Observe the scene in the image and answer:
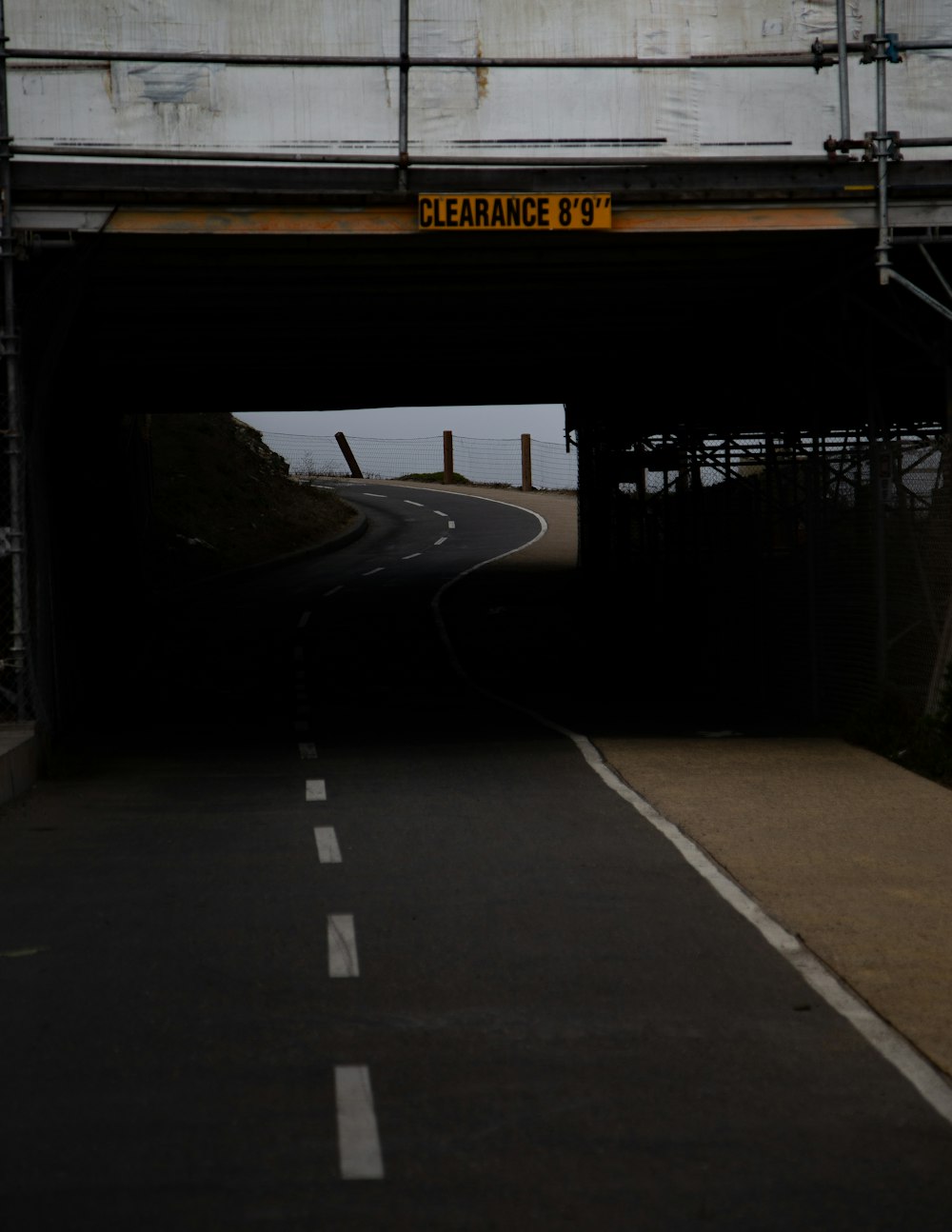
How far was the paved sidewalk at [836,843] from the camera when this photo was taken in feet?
23.9

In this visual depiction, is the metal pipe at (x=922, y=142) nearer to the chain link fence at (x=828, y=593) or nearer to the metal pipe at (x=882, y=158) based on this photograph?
the metal pipe at (x=882, y=158)

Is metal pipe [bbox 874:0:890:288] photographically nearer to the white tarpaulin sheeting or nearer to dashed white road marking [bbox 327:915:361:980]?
the white tarpaulin sheeting

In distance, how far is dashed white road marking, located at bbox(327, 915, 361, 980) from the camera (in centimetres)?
736

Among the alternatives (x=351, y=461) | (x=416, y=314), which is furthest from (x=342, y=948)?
(x=351, y=461)

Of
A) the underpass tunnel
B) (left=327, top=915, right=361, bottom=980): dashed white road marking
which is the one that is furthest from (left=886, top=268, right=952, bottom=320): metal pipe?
(left=327, top=915, right=361, bottom=980): dashed white road marking

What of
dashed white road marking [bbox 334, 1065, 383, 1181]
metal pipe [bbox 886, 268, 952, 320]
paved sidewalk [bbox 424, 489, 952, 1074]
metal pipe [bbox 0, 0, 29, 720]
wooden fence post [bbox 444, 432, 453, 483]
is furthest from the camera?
wooden fence post [bbox 444, 432, 453, 483]

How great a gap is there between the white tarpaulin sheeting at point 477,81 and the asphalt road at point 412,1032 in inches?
228

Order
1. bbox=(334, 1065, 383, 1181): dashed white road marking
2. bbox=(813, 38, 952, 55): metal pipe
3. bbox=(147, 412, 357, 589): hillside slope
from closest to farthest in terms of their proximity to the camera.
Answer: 1. bbox=(334, 1065, 383, 1181): dashed white road marking
2. bbox=(813, 38, 952, 55): metal pipe
3. bbox=(147, 412, 357, 589): hillside slope

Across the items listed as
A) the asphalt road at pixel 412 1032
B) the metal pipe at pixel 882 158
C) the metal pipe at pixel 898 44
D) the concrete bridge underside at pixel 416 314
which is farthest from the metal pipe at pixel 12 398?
the metal pipe at pixel 882 158

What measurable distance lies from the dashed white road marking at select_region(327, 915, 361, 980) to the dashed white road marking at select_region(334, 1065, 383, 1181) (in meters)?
1.38

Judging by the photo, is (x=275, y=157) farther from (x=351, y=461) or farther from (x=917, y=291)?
(x=351, y=461)

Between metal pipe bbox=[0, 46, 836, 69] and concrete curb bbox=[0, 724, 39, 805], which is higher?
metal pipe bbox=[0, 46, 836, 69]

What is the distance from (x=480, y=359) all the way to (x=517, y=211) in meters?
9.04

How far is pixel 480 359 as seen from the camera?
76.8 ft
